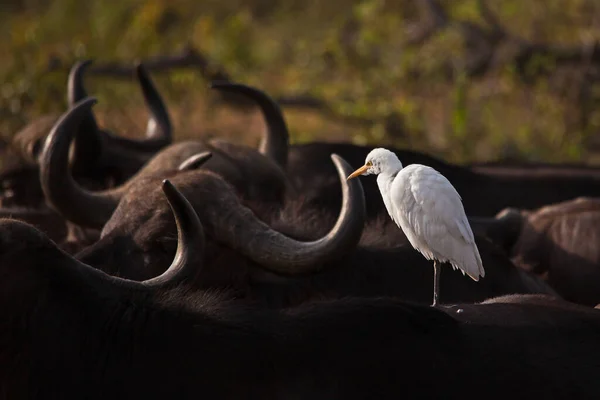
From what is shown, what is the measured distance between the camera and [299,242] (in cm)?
484

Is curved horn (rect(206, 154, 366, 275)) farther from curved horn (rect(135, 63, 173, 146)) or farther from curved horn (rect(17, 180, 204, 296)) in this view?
curved horn (rect(135, 63, 173, 146))

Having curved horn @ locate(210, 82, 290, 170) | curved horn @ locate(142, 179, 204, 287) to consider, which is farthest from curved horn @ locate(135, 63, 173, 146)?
curved horn @ locate(142, 179, 204, 287)

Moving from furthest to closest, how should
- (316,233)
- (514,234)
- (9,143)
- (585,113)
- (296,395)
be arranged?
(585,113), (9,143), (514,234), (316,233), (296,395)

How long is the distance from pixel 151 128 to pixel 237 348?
5.19m

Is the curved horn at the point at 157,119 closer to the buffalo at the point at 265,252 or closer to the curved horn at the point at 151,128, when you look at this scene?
the curved horn at the point at 151,128

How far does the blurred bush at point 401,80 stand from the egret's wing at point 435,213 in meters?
6.99

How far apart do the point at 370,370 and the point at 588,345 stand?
0.76m

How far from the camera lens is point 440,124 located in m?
13.6

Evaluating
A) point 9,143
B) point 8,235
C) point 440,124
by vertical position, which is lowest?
point 440,124

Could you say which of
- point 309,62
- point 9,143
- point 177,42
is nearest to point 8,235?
point 9,143

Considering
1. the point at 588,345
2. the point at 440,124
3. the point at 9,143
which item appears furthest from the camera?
the point at 440,124

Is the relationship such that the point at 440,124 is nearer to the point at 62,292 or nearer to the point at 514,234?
the point at 514,234

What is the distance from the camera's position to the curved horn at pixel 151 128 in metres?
8.16

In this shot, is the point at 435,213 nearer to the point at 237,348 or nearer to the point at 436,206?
the point at 436,206
